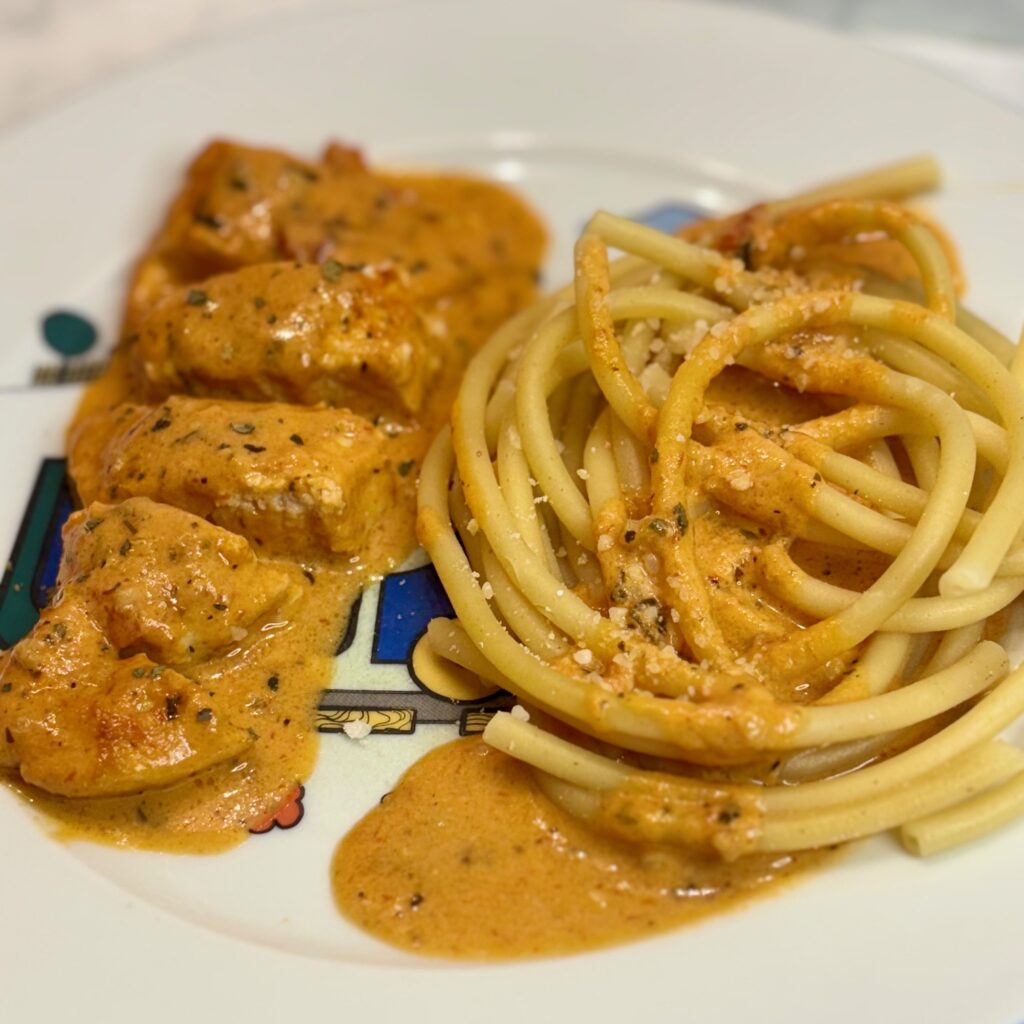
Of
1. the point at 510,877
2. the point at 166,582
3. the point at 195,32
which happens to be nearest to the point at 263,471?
the point at 166,582

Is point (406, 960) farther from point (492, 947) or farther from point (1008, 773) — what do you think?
point (1008, 773)

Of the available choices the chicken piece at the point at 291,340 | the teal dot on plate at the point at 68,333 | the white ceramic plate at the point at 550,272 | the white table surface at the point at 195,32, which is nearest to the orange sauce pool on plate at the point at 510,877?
the white ceramic plate at the point at 550,272

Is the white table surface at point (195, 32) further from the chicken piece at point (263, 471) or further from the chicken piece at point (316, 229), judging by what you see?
the chicken piece at point (263, 471)

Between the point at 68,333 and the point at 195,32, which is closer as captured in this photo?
the point at 68,333

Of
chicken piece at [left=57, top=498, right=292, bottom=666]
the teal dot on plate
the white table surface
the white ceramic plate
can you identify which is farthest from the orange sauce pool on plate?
the white table surface

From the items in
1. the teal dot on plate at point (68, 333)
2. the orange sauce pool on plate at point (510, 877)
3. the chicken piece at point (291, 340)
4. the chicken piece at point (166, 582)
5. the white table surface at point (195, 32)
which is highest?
the white table surface at point (195, 32)

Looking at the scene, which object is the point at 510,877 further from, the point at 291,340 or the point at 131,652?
the point at 291,340
